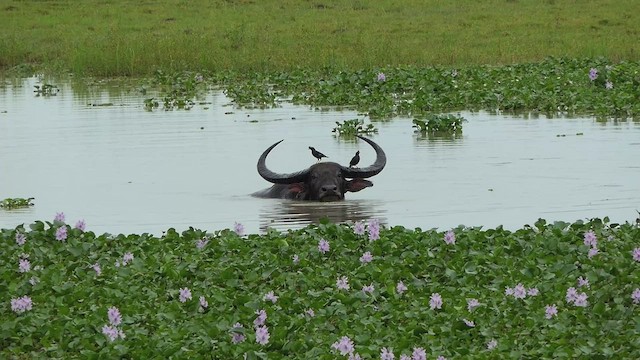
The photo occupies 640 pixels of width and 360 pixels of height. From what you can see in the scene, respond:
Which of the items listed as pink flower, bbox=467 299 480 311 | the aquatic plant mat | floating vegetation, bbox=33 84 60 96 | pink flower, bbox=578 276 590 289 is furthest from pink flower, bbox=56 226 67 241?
floating vegetation, bbox=33 84 60 96

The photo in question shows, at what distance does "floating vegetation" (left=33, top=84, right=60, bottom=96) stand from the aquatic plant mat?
12713 mm

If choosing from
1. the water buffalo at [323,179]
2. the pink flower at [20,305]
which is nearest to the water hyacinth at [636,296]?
the pink flower at [20,305]

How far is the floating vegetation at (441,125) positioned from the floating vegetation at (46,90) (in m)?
7.68

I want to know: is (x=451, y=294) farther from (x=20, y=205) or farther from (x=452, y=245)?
(x=20, y=205)

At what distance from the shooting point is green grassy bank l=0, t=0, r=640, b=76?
23875 millimetres

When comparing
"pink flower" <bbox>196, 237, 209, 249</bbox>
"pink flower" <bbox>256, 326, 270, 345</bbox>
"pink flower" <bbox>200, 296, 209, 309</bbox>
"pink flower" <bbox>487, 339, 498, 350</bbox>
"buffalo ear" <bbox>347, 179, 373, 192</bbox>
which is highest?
"buffalo ear" <bbox>347, 179, 373, 192</bbox>

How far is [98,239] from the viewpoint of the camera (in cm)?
917

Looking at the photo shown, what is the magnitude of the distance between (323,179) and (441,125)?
14.1 ft

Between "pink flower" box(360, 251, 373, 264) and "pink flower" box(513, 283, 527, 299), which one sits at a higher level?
"pink flower" box(360, 251, 373, 264)

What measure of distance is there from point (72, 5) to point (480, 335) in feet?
84.6

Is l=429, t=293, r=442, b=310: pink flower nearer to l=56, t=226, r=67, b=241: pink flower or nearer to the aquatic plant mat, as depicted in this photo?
the aquatic plant mat

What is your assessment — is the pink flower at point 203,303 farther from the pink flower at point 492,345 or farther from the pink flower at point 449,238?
the pink flower at point 449,238

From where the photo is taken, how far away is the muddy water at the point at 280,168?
11.2 m

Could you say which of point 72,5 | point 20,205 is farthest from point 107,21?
point 20,205
